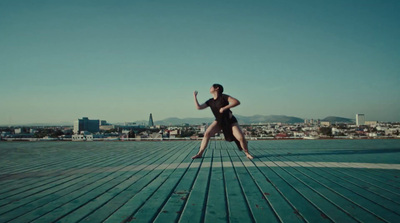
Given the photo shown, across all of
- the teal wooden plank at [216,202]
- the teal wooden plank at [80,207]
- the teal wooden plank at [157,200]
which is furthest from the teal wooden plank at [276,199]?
the teal wooden plank at [80,207]

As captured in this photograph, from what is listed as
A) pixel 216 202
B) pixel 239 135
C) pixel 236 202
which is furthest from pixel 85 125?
pixel 236 202

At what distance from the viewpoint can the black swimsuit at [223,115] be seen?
17.0 ft

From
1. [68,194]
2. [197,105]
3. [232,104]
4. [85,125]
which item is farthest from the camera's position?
[85,125]

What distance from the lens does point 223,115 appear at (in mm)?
5227

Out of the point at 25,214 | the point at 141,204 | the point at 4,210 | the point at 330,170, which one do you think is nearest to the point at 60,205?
the point at 25,214

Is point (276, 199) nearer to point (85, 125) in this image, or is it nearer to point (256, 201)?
point (256, 201)

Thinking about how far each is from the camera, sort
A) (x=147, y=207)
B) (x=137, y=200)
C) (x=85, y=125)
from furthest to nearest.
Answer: (x=85, y=125) < (x=137, y=200) < (x=147, y=207)

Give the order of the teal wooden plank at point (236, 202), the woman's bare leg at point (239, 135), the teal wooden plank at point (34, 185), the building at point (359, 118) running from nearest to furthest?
the teal wooden plank at point (236, 202) → the teal wooden plank at point (34, 185) → the woman's bare leg at point (239, 135) → the building at point (359, 118)

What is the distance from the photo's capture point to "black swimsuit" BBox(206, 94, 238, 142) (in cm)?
517

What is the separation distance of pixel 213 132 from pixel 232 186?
8.07 feet

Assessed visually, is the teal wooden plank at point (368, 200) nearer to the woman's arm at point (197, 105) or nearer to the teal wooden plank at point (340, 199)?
the teal wooden plank at point (340, 199)

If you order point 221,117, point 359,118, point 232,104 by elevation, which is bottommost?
point 221,117

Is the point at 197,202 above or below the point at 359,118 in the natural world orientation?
below

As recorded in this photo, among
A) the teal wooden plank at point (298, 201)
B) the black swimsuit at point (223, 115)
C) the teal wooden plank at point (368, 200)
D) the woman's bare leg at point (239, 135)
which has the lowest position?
the teal wooden plank at point (368, 200)
